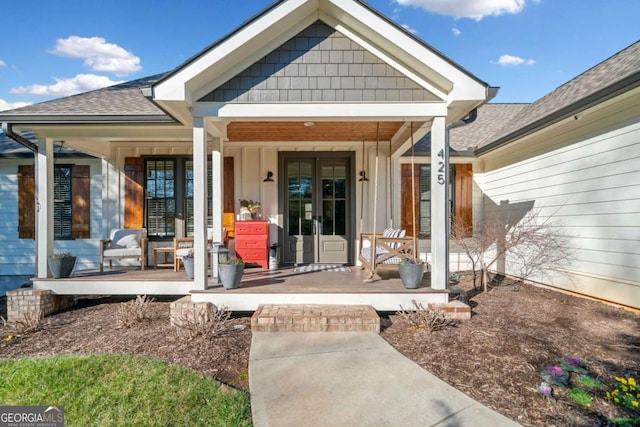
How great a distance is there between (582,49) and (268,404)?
1373cm

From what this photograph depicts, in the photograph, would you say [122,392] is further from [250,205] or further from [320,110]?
[250,205]

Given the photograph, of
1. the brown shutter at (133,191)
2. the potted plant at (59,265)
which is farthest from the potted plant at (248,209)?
the potted plant at (59,265)

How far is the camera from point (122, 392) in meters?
2.74

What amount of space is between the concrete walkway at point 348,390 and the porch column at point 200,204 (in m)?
1.36

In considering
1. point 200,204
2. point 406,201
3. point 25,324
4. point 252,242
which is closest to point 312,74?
point 200,204

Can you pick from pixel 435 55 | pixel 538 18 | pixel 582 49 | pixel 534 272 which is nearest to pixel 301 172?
Result: pixel 435 55

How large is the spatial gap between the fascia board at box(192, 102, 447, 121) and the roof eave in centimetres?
206

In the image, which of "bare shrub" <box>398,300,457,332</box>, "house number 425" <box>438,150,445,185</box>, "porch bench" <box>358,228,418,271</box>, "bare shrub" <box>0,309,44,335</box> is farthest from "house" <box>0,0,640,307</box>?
"bare shrub" <box>0,309,44,335</box>

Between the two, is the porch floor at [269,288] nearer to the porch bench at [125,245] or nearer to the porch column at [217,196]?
the porch bench at [125,245]

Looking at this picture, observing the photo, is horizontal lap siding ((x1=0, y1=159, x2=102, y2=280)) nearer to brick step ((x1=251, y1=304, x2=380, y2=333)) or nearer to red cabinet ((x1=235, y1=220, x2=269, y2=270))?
red cabinet ((x1=235, y1=220, x2=269, y2=270))

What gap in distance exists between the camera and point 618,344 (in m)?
3.65

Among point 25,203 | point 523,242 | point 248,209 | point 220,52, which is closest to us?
point 220,52

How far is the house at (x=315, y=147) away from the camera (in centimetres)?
441

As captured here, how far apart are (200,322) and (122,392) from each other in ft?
3.93
